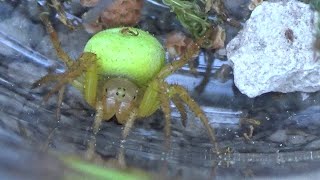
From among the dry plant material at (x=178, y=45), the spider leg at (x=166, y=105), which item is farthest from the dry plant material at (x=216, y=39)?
the spider leg at (x=166, y=105)

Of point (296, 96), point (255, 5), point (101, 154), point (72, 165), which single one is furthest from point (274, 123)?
point (72, 165)

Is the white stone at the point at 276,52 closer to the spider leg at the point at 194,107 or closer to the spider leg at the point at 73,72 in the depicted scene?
the spider leg at the point at 194,107

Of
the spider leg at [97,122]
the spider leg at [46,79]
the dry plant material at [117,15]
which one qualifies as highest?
the dry plant material at [117,15]

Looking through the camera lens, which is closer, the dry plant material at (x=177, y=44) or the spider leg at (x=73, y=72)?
the spider leg at (x=73, y=72)

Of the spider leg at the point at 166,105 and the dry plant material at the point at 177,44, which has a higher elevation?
the dry plant material at the point at 177,44

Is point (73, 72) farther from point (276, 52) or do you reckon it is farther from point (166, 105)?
point (276, 52)

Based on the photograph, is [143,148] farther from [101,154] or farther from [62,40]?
[62,40]

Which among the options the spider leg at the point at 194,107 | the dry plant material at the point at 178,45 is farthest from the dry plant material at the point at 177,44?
the spider leg at the point at 194,107

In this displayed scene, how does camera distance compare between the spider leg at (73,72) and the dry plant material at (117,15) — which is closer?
the spider leg at (73,72)

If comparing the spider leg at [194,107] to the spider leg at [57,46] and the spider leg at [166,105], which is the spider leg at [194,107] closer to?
the spider leg at [166,105]
